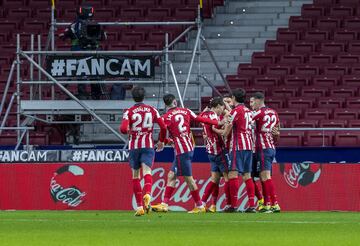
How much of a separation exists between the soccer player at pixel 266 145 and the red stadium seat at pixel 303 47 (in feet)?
34.1

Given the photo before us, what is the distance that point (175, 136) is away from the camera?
2381 centimetres

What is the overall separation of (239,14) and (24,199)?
479 inches

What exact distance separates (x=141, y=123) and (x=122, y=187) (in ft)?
13.9

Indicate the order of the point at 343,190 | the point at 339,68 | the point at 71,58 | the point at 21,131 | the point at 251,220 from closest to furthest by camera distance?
1. the point at 251,220
2. the point at 343,190
3. the point at 71,58
4. the point at 21,131
5. the point at 339,68

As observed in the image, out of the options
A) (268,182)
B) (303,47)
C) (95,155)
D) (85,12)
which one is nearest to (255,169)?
(268,182)

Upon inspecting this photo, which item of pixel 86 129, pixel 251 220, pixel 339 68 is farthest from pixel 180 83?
pixel 251 220

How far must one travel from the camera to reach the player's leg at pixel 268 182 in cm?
2398

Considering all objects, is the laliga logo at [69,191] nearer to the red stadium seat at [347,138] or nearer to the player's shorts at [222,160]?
the player's shorts at [222,160]

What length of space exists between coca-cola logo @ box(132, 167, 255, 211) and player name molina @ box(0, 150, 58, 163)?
1.86 meters

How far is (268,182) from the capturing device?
2403 cm

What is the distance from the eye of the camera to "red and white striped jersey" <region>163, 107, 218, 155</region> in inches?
934

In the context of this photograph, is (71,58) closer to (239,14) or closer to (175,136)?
(175,136)

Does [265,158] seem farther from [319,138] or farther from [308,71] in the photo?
[308,71]

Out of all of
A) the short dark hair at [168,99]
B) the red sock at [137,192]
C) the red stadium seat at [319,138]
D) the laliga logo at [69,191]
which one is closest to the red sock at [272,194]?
the short dark hair at [168,99]
